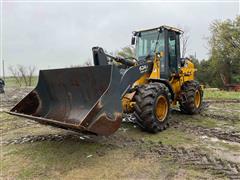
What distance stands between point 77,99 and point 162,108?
1.79 meters

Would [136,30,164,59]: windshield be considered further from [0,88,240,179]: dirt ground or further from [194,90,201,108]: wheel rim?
[194,90,201,108]: wheel rim

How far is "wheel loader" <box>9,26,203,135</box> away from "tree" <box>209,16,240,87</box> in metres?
19.7

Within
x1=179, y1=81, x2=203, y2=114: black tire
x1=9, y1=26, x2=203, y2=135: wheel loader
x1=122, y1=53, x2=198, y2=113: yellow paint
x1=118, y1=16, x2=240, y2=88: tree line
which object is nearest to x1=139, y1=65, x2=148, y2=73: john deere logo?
x1=9, y1=26, x2=203, y2=135: wheel loader

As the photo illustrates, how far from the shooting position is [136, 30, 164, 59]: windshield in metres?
5.92

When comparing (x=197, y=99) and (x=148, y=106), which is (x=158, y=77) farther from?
(x=197, y=99)

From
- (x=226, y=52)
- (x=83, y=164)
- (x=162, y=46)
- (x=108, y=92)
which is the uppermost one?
(x=226, y=52)

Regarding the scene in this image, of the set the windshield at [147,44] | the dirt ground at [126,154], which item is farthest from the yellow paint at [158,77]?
the dirt ground at [126,154]

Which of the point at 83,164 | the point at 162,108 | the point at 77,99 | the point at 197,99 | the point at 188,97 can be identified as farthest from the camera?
the point at 197,99

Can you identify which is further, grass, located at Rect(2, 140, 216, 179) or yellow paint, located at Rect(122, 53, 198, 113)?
yellow paint, located at Rect(122, 53, 198, 113)

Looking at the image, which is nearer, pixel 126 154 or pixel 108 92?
pixel 108 92

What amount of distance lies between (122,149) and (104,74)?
4.13 ft

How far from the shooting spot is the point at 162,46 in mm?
5902

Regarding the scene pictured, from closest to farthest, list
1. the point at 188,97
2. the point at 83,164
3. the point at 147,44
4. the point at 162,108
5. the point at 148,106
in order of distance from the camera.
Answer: the point at 83,164
the point at 148,106
the point at 162,108
the point at 147,44
the point at 188,97

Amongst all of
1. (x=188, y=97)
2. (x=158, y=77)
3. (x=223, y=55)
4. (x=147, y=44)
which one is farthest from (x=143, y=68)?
(x=223, y=55)
